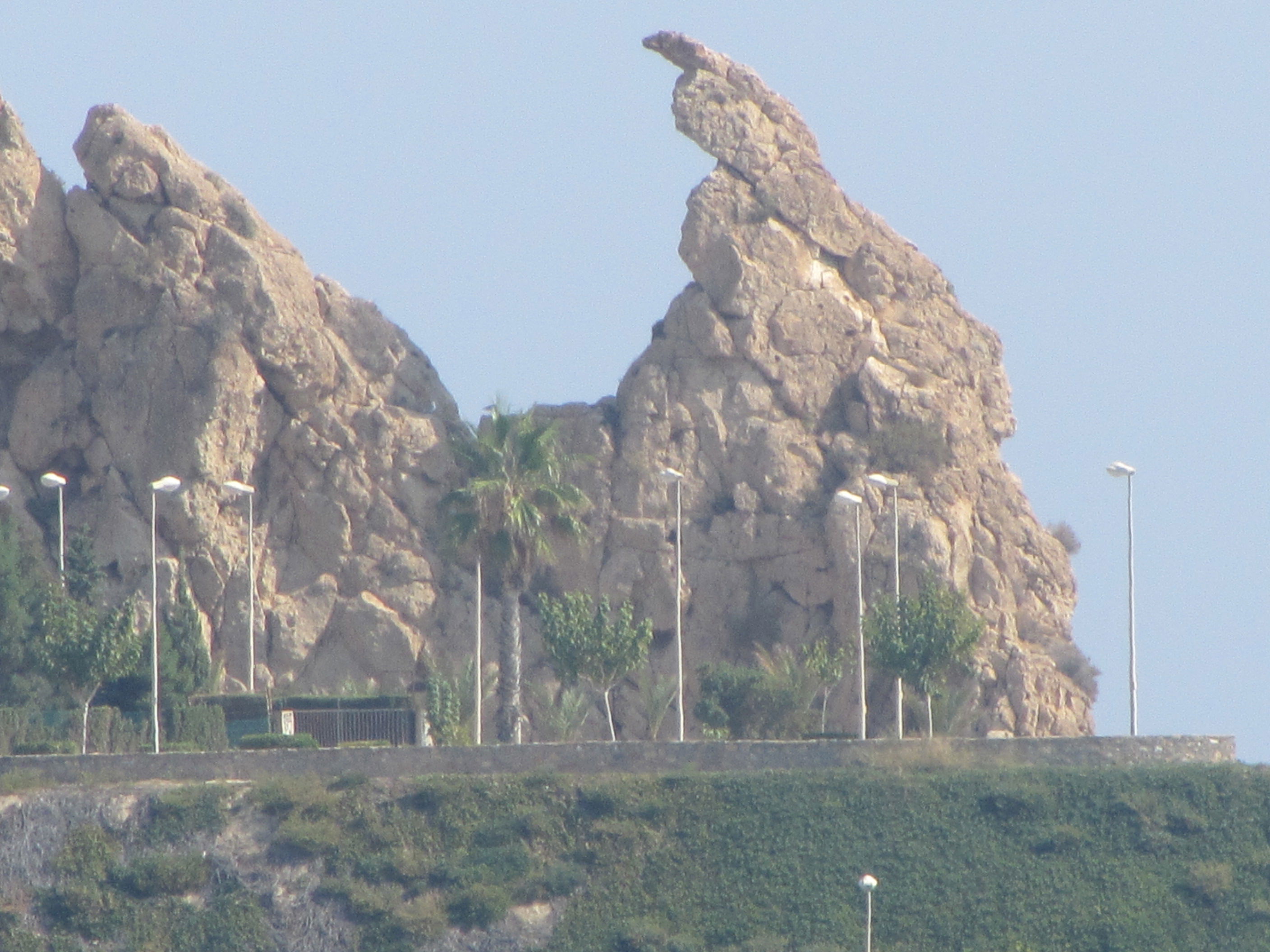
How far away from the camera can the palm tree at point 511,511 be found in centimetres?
5775

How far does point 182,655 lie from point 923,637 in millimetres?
22485

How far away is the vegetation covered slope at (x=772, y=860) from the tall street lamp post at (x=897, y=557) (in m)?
4.79

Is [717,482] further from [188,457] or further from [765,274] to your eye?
[188,457]

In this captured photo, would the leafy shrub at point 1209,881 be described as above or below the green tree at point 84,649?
below

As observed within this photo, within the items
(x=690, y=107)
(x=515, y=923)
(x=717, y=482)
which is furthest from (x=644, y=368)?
(x=515, y=923)

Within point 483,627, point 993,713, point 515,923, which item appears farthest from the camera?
point 483,627

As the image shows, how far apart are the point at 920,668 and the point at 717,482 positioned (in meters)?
18.2

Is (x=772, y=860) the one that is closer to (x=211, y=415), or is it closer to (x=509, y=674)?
(x=509, y=674)

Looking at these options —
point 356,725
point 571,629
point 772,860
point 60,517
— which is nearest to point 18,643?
point 60,517

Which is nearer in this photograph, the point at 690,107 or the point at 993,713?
the point at 993,713

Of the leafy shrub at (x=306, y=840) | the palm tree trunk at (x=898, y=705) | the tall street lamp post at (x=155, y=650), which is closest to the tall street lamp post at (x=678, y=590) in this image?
the palm tree trunk at (x=898, y=705)

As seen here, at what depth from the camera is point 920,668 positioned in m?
55.3

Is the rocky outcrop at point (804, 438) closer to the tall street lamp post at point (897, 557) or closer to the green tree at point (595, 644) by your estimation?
the tall street lamp post at point (897, 557)

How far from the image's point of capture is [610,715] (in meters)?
62.4
